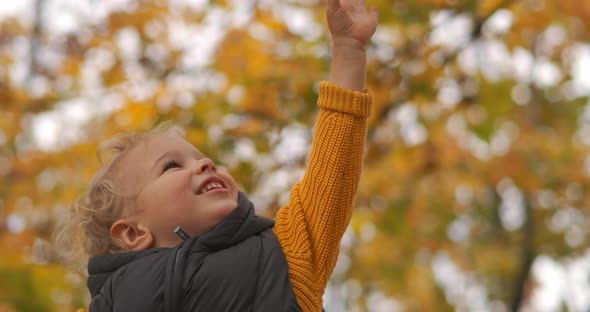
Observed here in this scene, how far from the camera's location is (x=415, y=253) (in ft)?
23.9

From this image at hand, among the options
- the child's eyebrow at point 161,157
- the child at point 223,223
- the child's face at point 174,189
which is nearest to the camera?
the child at point 223,223

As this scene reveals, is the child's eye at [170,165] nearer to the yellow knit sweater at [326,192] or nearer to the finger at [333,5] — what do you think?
the yellow knit sweater at [326,192]

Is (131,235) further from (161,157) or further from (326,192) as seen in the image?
(326,192)

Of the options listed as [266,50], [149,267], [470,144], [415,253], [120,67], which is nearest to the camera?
[149,267]

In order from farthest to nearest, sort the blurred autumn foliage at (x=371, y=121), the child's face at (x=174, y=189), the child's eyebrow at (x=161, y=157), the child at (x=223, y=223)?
the blurred autumn foliage at (x=371, y=121) → the child's eyebrow at (x=161, y=157) → the child's face at (x=174, y=189) → the child at (x=223, y=223)

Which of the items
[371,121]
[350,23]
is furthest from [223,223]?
[371,121]

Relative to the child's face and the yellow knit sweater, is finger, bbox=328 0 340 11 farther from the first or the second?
the child's face

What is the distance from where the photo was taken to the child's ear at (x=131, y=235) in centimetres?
142

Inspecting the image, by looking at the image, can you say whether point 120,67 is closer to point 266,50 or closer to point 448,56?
point 266,50

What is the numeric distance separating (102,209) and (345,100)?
49 cm

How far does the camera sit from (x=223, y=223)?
4.41ft

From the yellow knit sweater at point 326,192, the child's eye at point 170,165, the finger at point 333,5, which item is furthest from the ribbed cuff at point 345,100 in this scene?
the child's eye at point 170,165

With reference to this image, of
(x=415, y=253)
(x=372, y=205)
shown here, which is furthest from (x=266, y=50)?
(x=415, y=253)

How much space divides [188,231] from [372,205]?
382cm
